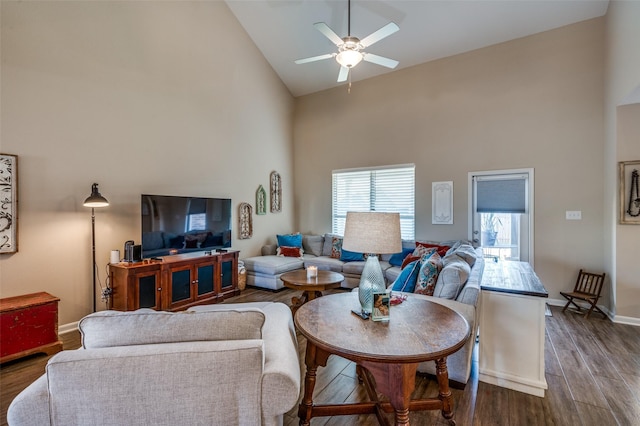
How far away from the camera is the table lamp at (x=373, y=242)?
5.55 feet

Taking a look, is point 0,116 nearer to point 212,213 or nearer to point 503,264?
point 212,213

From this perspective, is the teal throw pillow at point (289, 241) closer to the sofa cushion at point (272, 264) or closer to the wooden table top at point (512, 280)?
the sofa cushion at point (272, 264)

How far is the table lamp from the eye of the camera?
1691 millimetres

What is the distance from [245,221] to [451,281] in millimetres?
3780

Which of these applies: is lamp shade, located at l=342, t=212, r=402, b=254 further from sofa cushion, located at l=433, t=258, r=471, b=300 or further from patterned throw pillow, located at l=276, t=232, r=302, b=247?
patterned throw pillow, located at l=276, t=232, r=302, b=247

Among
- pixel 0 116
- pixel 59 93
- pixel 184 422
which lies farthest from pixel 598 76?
pixel 0 116

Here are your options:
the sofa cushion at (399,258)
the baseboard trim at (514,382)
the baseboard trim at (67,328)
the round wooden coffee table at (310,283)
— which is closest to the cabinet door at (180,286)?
the baseboard trim at (67,328)

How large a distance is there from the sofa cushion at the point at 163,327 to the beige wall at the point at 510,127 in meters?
4.34

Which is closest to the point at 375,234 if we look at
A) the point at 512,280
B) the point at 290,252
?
the point at 512,280

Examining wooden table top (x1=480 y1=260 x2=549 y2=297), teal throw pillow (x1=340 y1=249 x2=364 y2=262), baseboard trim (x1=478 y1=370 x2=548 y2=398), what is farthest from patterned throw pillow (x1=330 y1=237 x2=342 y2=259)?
baseboard trim (x1=478 y1=370 x2=548 y2=398)

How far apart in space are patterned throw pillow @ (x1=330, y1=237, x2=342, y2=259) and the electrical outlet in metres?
3.35

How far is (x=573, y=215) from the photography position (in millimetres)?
4035

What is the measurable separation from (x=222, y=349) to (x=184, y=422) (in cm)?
30

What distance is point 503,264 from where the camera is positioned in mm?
3125
